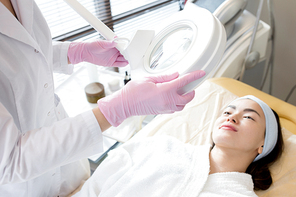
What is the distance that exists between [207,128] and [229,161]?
31 cm

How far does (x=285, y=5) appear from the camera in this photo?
197 cm

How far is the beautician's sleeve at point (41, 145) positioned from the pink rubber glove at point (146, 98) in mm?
76

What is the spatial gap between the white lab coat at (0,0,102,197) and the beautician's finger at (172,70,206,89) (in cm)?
30

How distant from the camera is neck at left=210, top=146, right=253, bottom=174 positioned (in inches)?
48.8

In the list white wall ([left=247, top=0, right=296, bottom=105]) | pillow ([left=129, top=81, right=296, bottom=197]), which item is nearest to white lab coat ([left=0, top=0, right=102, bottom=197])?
pillow ([left=129, top=81, right=296, bottom=197])

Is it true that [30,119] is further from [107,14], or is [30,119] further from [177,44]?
[107,14]

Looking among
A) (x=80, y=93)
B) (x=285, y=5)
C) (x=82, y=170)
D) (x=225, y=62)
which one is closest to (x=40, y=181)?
(x=82, y=170)

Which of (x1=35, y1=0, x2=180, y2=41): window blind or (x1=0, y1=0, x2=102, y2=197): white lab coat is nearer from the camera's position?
(x1=0, y1=0, x2=102, y2=197): white lab coat

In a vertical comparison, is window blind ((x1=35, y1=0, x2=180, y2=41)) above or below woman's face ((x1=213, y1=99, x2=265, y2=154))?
above

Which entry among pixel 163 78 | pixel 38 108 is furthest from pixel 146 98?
pixel 38 108

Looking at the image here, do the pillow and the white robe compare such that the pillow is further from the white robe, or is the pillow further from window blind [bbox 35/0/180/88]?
window blind [bbox 35/0/180/88]

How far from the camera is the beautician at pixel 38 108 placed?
683 mm

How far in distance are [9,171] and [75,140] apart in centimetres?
19

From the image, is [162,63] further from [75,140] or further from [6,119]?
[6,119]
